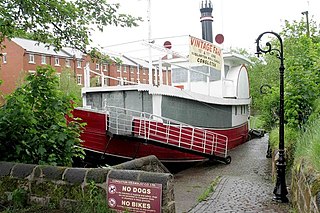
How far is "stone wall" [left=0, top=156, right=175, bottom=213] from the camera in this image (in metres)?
4.75

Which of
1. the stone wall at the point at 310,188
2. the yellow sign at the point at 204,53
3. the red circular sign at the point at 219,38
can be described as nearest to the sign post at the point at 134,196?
the stone wall at the point at 310,188

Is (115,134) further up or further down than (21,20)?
further down

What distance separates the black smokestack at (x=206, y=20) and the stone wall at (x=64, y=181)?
16029 mm

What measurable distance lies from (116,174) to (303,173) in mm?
2570

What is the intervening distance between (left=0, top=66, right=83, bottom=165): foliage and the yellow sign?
26.1ft

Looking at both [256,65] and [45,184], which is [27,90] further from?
[256,65]

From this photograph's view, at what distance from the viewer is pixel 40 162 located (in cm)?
615

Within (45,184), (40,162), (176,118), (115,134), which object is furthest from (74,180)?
(176,118)

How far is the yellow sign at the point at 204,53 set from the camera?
14.1 m

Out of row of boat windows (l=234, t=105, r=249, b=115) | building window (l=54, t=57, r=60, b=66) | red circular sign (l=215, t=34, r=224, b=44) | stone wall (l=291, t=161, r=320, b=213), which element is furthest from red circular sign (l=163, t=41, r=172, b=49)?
building window (l=54, t=57, r=60, b=66)

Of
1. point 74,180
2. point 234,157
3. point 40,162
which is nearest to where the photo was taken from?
point 74,180

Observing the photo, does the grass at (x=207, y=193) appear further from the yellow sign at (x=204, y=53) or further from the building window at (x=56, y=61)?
the building window at (x=56, y=61)

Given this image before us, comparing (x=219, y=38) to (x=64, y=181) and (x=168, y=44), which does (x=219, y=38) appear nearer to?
(x=168, y=44)

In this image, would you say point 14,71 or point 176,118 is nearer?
point 176,118
